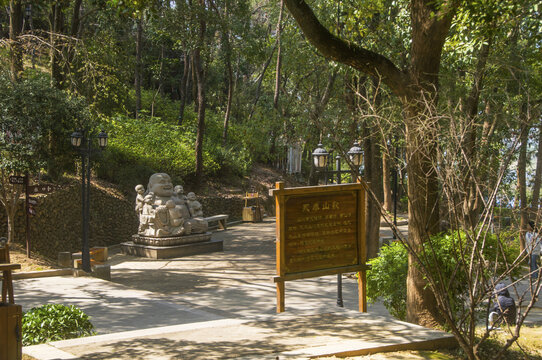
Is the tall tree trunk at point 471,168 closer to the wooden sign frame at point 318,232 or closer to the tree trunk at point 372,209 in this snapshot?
the wooden sign frame at point 318,232

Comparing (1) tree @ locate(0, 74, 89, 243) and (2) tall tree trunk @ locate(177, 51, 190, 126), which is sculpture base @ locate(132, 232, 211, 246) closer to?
(1) tree @ locate(0, 74, 89, 243)

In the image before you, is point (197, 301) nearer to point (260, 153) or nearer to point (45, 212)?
point (45, 212)

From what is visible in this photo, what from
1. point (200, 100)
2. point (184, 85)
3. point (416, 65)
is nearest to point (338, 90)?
point (200, 100)

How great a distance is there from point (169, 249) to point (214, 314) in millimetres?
8846

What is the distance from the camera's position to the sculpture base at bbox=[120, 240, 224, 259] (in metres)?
19.7

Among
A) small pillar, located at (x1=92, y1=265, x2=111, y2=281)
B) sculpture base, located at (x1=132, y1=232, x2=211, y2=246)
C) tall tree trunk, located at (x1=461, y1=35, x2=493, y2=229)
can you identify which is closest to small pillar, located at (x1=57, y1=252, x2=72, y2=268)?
small pillar, located at (x1=92, y1=265, x2=111, y2=281)

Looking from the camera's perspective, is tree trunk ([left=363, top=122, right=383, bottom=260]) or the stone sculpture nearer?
tree trunk ([left=363, top=122, right=383, bottom=260])

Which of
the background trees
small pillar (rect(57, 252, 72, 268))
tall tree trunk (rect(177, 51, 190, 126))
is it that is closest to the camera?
the background trees

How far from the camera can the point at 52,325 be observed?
7703mm

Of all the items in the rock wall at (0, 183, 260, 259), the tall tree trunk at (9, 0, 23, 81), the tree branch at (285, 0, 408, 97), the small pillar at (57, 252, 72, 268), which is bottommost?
the small pillar at (57, 252, 72, 268)

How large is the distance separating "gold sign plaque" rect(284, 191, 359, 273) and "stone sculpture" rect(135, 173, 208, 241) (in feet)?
41.3

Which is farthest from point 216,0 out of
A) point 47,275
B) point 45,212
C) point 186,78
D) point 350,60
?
point 350,60

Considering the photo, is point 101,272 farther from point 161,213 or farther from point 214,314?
point 214,314

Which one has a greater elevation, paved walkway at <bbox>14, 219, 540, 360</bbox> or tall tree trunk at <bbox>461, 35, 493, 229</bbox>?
tall tree trunk at <bbox>461, 35, 493, 229</bbox>
